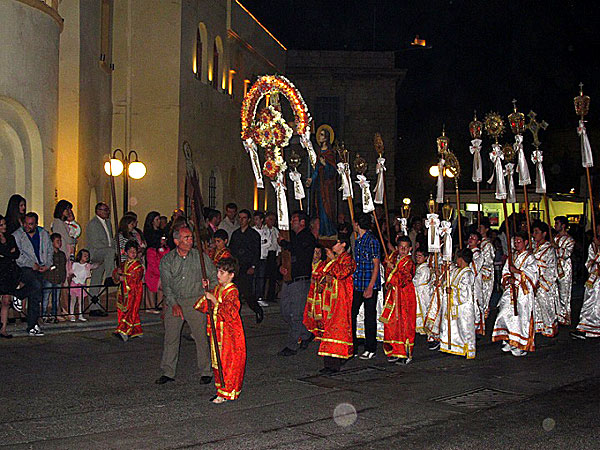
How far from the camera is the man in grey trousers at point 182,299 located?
29.4 feet

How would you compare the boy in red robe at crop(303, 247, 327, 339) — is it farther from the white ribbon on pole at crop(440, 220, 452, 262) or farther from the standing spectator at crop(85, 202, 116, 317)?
the standing spectator at crop(85, 202, 116, 317)

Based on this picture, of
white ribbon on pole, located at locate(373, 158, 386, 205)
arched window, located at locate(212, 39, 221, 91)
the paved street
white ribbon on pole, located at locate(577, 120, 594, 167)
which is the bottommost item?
the paved street

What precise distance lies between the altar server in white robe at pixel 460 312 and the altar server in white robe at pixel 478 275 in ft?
1.31

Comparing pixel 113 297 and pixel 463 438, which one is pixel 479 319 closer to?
pixel 463 438

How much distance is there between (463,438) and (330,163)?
21.7 ft

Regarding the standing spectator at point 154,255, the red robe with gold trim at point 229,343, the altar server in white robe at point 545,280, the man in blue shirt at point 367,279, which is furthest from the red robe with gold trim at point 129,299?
the altar server in white robe at point 545,280

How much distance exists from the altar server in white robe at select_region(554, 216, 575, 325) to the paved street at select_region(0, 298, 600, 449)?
266 cm

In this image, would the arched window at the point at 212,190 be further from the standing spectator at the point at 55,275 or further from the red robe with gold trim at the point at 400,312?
the red robe with gold trim at the point at 400,312

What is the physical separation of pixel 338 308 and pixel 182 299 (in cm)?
186

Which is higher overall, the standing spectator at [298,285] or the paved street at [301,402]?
the standing spectator at [298,285]

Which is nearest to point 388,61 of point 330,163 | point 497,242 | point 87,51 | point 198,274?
point 497,242

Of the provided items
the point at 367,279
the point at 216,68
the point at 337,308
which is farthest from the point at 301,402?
the point at 216,68

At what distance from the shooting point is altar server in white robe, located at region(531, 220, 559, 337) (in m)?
12.3

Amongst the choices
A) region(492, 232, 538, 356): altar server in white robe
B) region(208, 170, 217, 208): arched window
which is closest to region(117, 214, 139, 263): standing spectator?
region(492, 232, 538, 356): altar server in white robe
